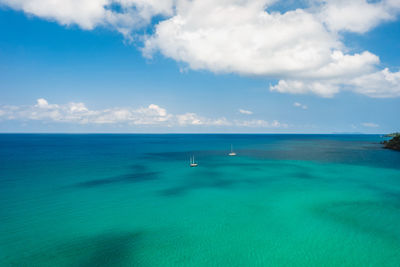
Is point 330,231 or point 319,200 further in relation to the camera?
point 319,200

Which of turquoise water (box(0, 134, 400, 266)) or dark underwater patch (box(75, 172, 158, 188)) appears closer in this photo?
turquoise water (box(0, 134, 400, 266))

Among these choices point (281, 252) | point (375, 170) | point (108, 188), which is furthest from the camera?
point (375, 170)

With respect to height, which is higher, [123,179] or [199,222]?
[123,179]

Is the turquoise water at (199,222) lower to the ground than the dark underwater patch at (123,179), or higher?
lower

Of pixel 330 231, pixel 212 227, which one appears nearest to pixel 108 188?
pixel 212 227

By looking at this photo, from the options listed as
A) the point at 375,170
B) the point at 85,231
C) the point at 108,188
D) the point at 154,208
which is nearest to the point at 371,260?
the point at 154,208

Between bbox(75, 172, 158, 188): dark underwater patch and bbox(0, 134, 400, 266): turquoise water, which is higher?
bbox(75, 172, 158, 188): dark underwater patch

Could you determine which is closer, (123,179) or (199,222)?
(199,222)

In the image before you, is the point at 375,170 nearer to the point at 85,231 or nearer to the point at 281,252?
the point at 281,252

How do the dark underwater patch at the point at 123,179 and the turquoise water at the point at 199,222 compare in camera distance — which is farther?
the dark underwater patch at the point at 123,179

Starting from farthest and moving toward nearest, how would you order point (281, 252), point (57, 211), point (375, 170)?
point (375, 170) → point (57, 211) → point (281, 252)
